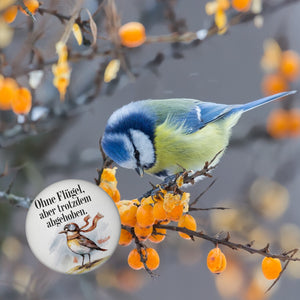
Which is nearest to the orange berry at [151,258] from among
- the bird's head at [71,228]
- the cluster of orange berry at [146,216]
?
the cluster of orange berry at [146,216]

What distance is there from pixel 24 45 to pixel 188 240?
35cm

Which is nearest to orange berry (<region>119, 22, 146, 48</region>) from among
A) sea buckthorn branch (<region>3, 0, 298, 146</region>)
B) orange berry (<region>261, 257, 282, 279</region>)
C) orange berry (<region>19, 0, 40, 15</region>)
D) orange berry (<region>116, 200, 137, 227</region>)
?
sea buckthorn branch (<region>3, 0, 298, 146</region>)

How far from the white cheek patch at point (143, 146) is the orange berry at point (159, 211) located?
0.09m

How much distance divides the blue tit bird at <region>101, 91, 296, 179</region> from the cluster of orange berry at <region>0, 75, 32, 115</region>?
0.43 ft

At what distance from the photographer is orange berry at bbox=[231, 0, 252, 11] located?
62 cm

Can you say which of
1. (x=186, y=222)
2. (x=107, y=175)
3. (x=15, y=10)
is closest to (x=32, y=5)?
(x=15, y=10)

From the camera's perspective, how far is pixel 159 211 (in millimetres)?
500

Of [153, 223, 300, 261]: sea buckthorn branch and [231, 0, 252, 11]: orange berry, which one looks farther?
[231, 0, 252, 11]: orange berry

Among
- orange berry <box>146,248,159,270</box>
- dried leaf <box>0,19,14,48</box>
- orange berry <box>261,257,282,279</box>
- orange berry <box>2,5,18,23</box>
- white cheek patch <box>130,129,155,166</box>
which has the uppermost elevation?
orange berry <box>2,5,18,23</box>

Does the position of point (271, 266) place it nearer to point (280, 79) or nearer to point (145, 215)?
point (145, 215)

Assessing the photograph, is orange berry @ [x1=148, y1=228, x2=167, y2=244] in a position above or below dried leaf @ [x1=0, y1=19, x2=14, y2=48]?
below

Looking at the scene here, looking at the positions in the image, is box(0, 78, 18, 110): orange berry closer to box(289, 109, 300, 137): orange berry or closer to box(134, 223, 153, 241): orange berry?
box(134, 223, 153, 241): orange berry

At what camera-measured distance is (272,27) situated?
2.10 feet

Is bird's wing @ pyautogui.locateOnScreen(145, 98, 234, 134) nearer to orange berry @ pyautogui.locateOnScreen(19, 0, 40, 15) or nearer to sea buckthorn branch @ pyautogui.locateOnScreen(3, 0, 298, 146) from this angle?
sea buckthorn branch @ pyautogui.locateOnScreen(3, 0, 298, 146)
